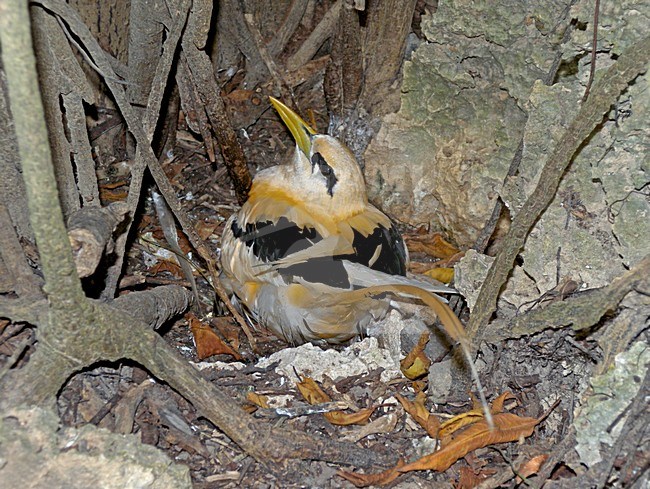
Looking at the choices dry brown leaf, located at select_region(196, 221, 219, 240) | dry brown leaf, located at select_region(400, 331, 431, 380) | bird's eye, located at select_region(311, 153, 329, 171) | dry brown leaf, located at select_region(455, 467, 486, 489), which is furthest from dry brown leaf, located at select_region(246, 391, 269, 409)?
dry brown leaf, located at select_region(196, 221, 219, 240)

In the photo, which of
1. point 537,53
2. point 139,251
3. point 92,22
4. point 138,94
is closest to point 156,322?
point 139,251

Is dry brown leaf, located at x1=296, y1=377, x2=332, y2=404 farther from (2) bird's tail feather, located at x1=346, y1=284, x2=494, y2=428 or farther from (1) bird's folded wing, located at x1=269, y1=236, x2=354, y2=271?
(1) bird's folded wing, located at x1=269, y1=236, x2=354, y2=271

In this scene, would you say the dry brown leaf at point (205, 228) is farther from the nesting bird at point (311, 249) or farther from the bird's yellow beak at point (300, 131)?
the bird's yellow beak at point (300, 131)

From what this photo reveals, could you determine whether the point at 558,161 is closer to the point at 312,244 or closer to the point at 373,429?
the point at 373,429

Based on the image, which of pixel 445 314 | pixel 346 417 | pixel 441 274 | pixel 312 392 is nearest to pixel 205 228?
pixel 441 274

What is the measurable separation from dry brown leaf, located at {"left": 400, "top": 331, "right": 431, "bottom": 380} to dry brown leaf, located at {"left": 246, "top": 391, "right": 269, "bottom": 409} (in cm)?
54

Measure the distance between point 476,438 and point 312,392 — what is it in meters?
0.62

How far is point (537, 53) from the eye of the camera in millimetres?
3391

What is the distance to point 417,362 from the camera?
3.00 metres

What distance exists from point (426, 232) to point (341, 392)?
158 cm

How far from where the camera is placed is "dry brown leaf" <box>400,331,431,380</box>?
295 centimetres

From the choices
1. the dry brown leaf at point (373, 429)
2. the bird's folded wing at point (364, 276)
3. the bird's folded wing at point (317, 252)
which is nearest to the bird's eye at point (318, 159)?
the bird's folded wing at point (317, 252)

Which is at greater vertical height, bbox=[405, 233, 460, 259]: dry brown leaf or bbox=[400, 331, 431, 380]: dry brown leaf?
bbox=[400, 331, 431, 380]: dry brown leaf

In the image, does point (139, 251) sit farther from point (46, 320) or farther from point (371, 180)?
point (46, 320)
